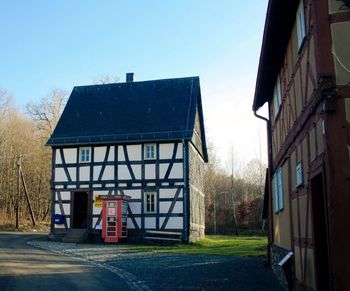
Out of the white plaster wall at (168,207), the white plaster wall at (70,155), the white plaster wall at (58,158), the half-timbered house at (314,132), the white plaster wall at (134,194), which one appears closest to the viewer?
the half-timbered house at (314,132)

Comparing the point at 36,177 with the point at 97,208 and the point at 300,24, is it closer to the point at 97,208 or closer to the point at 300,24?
the point at 97,208

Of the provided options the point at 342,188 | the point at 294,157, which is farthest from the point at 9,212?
the point at 342,188

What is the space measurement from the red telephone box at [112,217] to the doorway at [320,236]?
1846 cm

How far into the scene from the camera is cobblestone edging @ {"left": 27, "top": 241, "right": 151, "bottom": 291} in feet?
39.7

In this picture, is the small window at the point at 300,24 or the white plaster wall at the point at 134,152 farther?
the white plaster wall at the point at 134,152

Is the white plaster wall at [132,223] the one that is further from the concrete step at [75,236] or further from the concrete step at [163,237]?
the concrete step at [75,236]

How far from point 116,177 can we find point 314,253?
20.2 metres

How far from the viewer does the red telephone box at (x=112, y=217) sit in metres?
25.2

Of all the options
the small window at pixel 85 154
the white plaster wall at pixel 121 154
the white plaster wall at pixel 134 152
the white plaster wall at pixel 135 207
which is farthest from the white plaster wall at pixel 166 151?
the small window at pixel 85 154

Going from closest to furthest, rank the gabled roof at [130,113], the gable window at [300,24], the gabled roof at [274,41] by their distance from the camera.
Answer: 1. the gable window at [300,24]
2. the gabled roof at [274,41]
3. the gabled roof at [130,113]

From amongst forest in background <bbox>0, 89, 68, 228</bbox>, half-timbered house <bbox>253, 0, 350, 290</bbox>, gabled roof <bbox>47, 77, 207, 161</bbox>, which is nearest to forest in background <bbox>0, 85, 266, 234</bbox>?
forest in background <bbox>0, 89, 68, 228</bbox>

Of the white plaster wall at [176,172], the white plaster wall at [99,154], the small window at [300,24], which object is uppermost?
the white plaster wall at [99,154]

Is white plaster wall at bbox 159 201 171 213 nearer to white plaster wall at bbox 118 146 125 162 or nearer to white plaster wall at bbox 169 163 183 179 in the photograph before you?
white plaster wall at bbox 169 163 183 179

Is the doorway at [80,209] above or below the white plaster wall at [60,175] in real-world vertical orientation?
below
